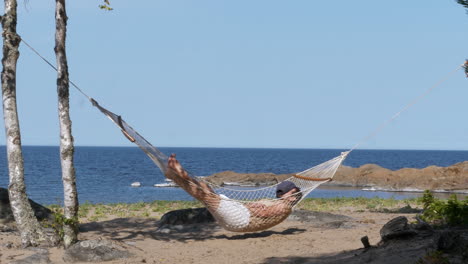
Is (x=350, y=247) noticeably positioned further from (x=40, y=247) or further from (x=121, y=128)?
(x=40, y=247)

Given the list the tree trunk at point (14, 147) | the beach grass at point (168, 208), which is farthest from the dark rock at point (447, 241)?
the beach grass at point (168, 208)

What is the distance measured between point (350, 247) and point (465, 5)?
3230 mm

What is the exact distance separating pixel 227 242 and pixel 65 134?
2634 millimetres

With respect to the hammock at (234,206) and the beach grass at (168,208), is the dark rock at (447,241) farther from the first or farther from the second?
the beach grass at (168,208)

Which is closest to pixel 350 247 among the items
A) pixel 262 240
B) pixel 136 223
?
pixel 262 240

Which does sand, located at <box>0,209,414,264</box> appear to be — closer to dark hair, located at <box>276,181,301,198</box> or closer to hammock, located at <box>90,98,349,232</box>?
hammock, located at <box>90,98,349,232</box>

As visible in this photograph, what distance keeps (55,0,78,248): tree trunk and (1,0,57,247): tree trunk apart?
394mm

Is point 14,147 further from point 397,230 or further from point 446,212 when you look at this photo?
point 446,212

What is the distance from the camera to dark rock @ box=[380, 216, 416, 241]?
20.9 ft

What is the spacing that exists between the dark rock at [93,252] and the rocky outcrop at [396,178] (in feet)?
72.8

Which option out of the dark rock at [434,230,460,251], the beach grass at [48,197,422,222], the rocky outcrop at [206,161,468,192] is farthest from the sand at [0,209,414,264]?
the rocky outcrop at [206,161,468,192]

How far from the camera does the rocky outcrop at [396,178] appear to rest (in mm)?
28438

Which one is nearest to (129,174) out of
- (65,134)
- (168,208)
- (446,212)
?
(168,208)

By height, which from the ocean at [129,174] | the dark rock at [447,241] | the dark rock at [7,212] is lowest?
the ocean at [129,174]
